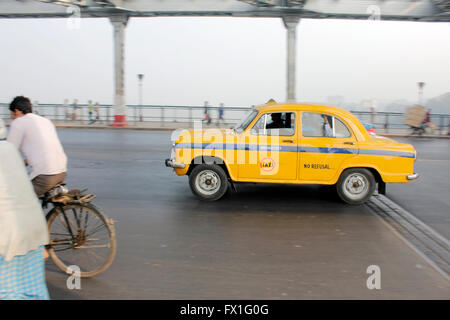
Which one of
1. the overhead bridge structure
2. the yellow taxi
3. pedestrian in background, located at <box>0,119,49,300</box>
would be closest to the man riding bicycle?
pedestrian in background, located at <box>0,119,49,300</box>

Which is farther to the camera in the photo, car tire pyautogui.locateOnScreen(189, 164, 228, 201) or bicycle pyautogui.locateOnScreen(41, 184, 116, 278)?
car tire pyautogui.locateOnScreen(189, 164, 228, 201)

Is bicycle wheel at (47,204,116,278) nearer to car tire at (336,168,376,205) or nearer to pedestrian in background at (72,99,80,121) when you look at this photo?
car tire at (336,168,376,205)

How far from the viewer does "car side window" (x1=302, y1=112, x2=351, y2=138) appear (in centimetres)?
853

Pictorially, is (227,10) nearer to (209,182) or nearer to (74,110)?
(74,110)

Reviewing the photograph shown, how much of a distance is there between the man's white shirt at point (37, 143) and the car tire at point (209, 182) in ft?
12.8

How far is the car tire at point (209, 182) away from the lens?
8.59 metres

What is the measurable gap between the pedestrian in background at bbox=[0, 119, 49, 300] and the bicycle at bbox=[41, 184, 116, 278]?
1638 mm

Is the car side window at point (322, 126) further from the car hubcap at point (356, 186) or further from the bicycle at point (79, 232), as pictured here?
the bicycle at point (79, 232)

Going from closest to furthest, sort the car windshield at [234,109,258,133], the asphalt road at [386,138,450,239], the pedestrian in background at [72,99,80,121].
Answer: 1. the asphalt road at [386,138,450,239]
2. the car windshield at [234,109,258,133]
3. the pedestrian in background at [72,99,80,121]

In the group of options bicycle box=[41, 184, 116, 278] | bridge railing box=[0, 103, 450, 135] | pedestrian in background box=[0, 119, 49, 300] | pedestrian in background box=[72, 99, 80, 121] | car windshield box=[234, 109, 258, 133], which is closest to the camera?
pedestrian in background box=[0, 119, 49, 300]

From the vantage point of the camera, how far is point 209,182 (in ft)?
28.4

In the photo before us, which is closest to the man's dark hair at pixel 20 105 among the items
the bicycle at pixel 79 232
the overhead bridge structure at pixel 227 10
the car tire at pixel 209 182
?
the bicycle at pixel 79 232

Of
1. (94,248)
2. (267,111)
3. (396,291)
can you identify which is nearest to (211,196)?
(267,111)

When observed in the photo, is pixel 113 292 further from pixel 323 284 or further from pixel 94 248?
pixel 323 284
